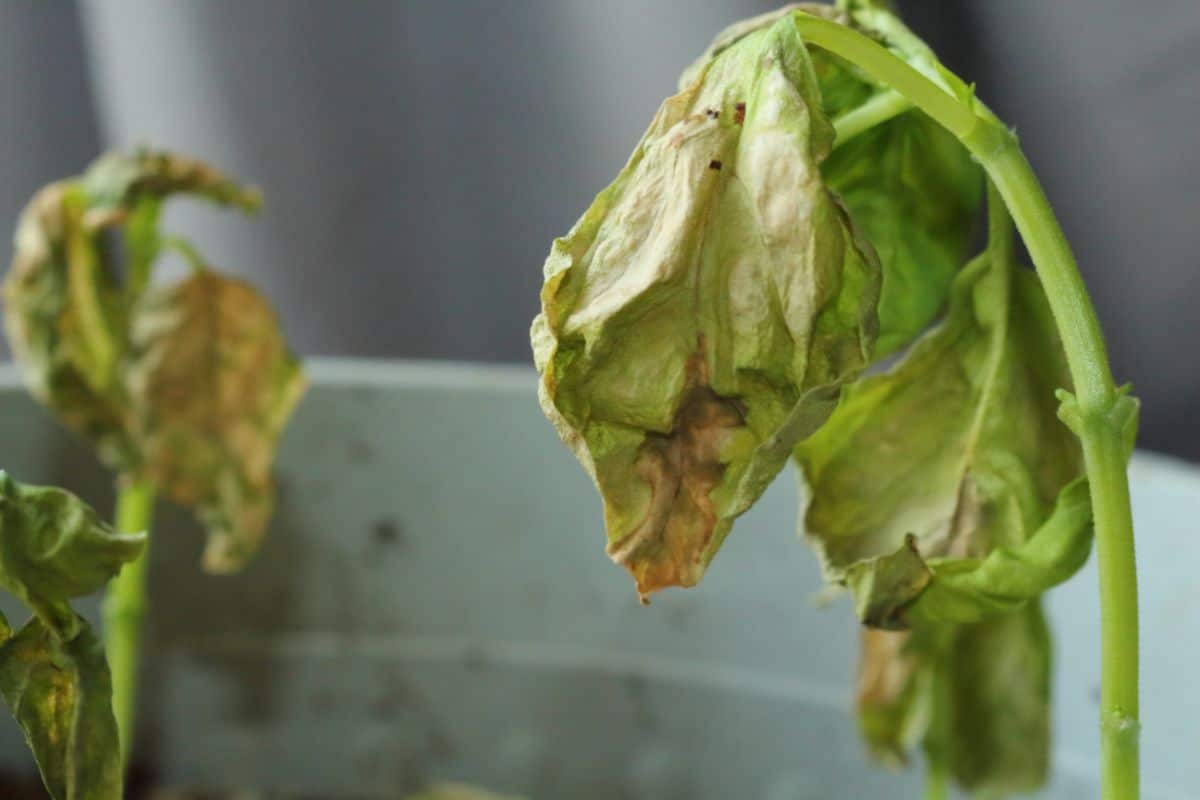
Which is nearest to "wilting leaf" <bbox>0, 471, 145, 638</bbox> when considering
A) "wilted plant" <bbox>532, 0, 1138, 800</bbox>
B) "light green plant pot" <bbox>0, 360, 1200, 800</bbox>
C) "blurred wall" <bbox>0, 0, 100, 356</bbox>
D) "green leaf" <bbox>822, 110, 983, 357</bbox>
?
"wilted plant" <bbox>532, 0, 1138, 800</bbox>

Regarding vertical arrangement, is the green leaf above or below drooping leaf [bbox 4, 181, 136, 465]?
above

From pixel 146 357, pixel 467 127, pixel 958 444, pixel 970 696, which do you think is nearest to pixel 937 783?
pixel 970 696

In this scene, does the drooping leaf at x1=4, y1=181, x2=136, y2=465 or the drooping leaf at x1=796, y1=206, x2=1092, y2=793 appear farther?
the drooping leaf at x1=4, y1=181, x2=136, y2=465

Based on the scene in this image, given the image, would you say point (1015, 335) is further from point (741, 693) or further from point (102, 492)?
point (102, 492)

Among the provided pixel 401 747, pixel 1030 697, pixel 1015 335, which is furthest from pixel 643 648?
pixel 1015 335

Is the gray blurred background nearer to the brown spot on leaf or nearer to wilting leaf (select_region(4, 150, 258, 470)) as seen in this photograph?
wilting leaf (select_region(4, 150, 258, 470))

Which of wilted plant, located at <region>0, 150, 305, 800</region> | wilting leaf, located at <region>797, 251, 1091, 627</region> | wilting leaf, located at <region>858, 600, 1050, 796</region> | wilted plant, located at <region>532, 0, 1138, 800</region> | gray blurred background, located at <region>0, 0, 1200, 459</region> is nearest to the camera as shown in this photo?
wilted plant, located at <region>532, 0, 1138, 800</region>

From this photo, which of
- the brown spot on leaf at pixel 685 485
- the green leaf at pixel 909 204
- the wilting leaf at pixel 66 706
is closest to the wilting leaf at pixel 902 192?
the green leaf at pixel 909 204

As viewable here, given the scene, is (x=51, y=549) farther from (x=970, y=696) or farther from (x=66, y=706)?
(x=970, y=696)

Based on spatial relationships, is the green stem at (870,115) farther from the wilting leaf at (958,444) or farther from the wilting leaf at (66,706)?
the wilting leaf at (66,706)
